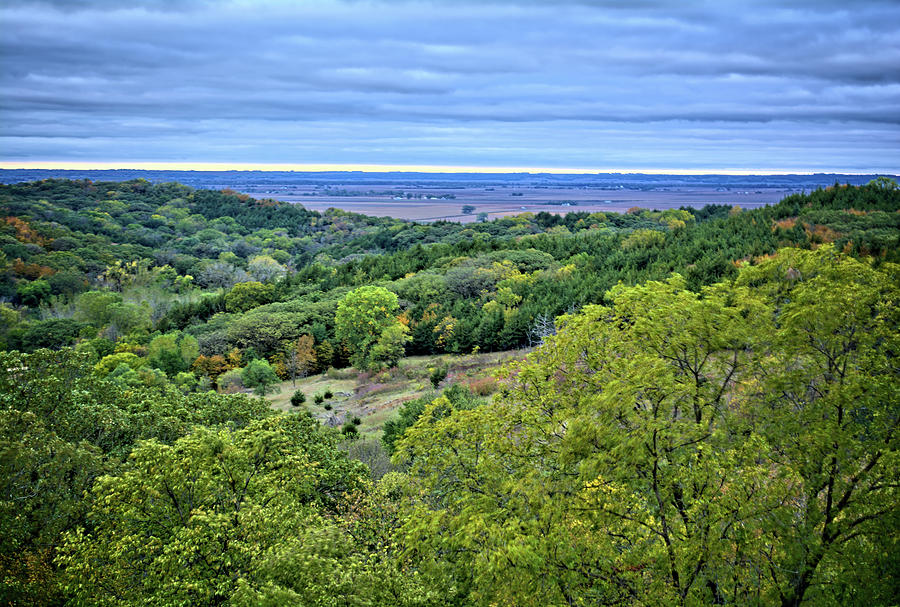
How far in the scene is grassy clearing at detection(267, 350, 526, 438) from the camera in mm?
37438

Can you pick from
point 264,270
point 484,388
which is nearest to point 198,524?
point 484,388

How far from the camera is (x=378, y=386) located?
4569 centimetres

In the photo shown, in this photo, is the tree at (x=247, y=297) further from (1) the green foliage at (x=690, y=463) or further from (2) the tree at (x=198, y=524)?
(1) the green foliage at (x=690, y=463)

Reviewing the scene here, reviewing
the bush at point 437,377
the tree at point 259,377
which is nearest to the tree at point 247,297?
the tree at point 259,377

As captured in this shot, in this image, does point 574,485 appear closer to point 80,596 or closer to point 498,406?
point 498,406

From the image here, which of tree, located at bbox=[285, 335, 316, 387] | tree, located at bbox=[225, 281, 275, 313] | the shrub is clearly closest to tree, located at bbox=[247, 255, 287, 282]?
tree, located at bbox=[225, 281, 275, 313]

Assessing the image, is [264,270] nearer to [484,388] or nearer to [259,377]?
[259,377]

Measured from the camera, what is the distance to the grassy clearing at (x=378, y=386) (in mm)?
37438

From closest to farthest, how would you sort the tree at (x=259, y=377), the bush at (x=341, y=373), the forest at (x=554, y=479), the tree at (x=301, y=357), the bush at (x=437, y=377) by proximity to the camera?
the forest at (x=554, y=479), the bush at (x=437, y=377), the tree at (x=259, y=377), the bush at (x=341, y=373), the tree at (x=301, y=357)

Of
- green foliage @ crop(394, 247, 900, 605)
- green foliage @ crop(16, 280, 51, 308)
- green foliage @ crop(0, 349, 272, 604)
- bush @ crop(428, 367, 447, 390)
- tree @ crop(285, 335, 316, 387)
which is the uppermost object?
green foliage @ crop(394, 247, 900, 605)

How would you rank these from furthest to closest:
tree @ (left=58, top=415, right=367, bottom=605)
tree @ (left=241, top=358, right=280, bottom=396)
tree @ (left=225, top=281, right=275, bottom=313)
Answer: tree @ (left=225, top=281, right=275, bottom=313) → tree @ (left=241, top=358, right=280, bottom=396) → tree @ (left=58, top=415, right=367, bottom=605)

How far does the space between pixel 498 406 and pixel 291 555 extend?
5.88m

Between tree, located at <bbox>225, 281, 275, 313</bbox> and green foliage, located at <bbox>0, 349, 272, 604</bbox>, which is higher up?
green foliage, located at <bbox>0, 349, 272, 604</bbox>

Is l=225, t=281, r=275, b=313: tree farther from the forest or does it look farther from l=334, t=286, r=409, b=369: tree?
the forest
